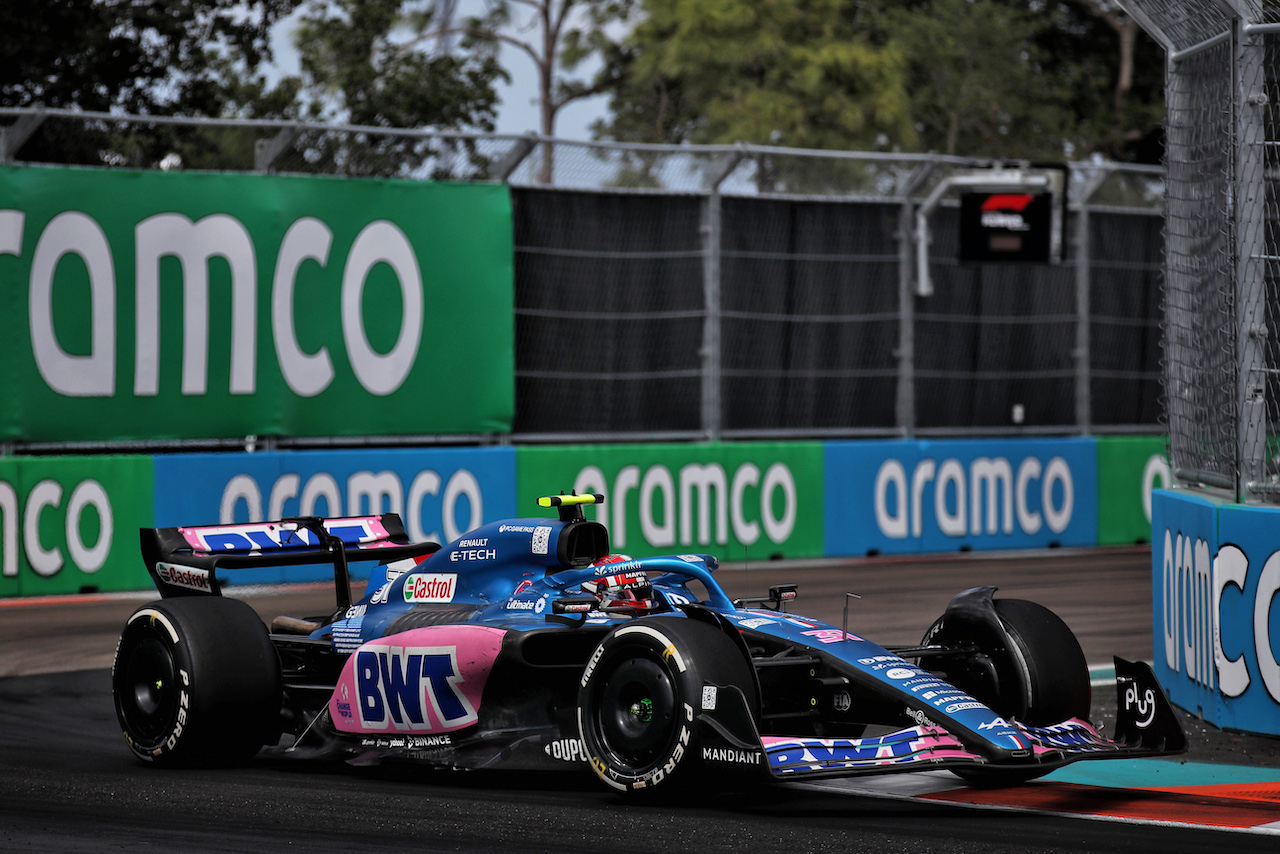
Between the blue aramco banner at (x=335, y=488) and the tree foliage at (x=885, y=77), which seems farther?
the tree foliage at (x=885, y=77)

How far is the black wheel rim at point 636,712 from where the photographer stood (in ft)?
20.7

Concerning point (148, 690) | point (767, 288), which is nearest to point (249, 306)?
point (767, 288)

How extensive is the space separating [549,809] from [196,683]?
1.77 meters

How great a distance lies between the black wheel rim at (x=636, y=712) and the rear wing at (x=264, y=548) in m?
2.22

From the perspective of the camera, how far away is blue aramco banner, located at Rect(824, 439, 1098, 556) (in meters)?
17.0

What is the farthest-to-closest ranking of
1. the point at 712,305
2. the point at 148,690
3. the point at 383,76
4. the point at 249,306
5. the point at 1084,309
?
1. the point at 383,76
2. the point at 1084,309
3. the point at 712,305
4. the point at 249,306
5. the point at 148,690

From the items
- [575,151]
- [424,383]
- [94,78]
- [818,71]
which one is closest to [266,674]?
[424,383]

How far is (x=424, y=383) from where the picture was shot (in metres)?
15.2

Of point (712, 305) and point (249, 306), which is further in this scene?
point (712, 305)

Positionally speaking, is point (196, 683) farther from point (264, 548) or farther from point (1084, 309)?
point (1084, 309)

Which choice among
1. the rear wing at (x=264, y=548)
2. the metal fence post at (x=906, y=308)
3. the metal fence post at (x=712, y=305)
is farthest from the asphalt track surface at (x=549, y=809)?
the metal fence post at (x=906, y=308)

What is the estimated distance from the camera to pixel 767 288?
17031 mm

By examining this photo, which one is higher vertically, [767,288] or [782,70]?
[782,70]

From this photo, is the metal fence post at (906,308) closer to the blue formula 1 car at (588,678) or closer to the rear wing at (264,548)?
the rear wing at (264,548)
